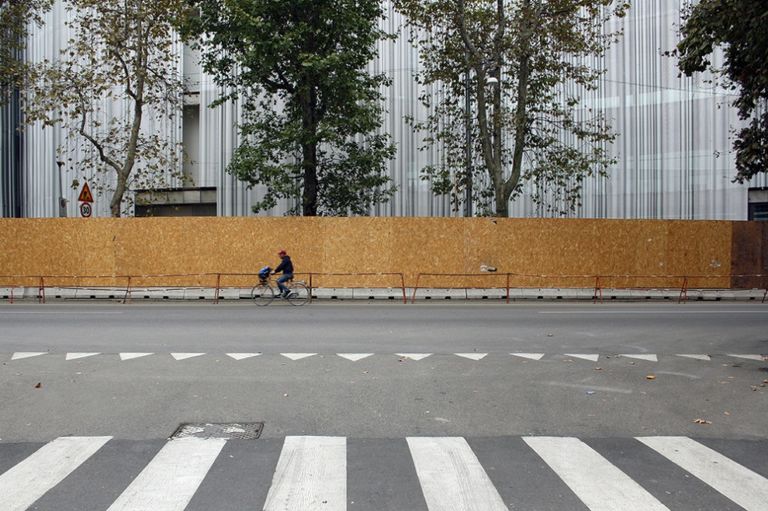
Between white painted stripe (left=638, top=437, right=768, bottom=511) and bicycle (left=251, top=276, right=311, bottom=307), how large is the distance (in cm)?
1490

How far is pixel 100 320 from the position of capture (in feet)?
49.1

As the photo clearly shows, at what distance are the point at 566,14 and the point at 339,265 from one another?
41.7 ft

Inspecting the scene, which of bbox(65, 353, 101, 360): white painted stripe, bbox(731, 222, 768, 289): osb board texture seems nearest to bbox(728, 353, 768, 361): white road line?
bbox(65, 353, 101, 360): white painted stripe

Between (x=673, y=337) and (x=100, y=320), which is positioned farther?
(x=100, y=320)

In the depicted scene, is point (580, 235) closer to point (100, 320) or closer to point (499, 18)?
point (499, 18)

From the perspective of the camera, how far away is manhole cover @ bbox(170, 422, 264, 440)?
19.6 feet

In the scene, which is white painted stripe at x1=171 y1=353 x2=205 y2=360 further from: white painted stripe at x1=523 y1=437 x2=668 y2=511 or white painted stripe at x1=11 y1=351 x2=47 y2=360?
white painted stripe at x1=523 y1=437 x2=668 y2=511

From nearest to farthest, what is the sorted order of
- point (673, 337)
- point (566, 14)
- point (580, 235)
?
1. point (673, 337)
2. point (566, 14)
3. point (580, 235)

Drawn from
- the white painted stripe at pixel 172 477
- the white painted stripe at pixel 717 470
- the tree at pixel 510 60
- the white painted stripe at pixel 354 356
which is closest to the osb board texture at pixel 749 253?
the tree at pixel 510 60

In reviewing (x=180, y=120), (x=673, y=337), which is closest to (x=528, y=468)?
(x=673, y=337)

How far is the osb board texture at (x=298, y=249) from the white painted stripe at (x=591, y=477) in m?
19.0

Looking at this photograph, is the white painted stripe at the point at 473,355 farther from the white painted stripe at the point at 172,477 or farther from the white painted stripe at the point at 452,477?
the white painted stripe at the point at 172,477

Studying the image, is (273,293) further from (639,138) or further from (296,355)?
(639,138)

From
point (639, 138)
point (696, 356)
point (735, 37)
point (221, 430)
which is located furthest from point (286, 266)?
point (639, 138)
